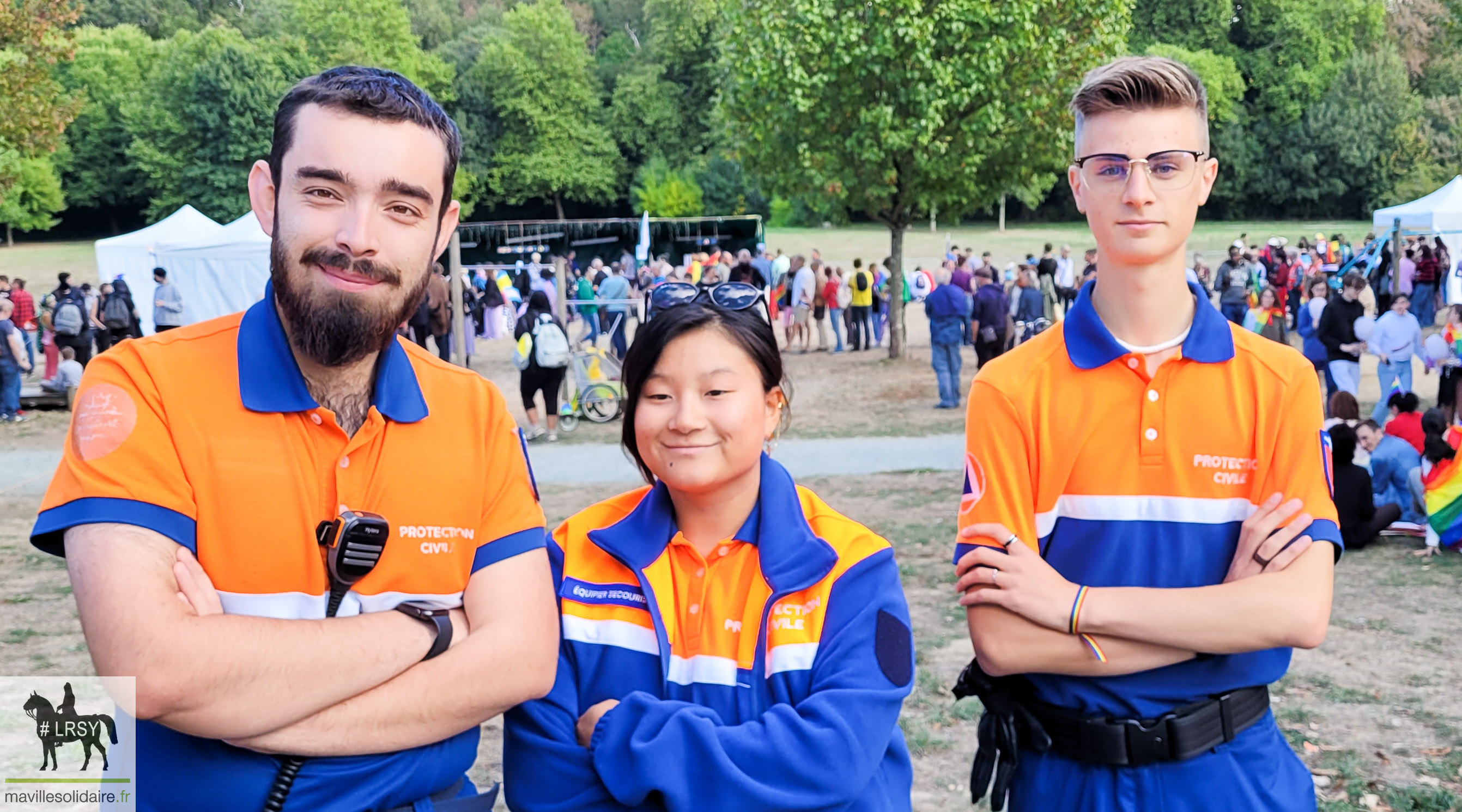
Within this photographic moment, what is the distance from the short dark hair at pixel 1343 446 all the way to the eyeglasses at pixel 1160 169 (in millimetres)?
6991

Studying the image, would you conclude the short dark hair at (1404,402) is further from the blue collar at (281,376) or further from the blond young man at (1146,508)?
the blue collar at (281,376)

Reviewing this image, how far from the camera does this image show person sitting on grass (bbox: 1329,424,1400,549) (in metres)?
8.73

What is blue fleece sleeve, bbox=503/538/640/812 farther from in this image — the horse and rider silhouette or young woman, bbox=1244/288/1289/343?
young woman, bbox=1244/288/1289/343

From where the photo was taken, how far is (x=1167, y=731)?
2.51 metres

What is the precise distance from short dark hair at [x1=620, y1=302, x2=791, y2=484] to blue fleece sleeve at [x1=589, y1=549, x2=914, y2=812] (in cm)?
59

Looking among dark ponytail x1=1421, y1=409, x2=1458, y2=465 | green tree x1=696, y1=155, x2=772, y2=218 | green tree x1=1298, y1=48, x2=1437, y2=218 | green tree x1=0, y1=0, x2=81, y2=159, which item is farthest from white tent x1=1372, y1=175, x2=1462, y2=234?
green tree x1=696, y1=155, x2=772, y2=218

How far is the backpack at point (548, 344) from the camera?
13.0m

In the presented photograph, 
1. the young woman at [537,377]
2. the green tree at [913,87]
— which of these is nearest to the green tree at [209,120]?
the green tree at [913,87]

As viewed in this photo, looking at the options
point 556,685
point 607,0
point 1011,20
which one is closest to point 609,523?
point 556,685

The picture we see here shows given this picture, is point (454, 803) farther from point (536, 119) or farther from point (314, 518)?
point (536, 119)

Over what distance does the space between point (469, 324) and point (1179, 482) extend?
2268cm

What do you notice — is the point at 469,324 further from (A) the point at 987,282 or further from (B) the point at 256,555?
(B) the point at 256,555

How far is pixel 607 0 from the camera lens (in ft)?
313

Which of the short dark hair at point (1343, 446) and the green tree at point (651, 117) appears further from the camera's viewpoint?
the green tree at point (651, 117)
